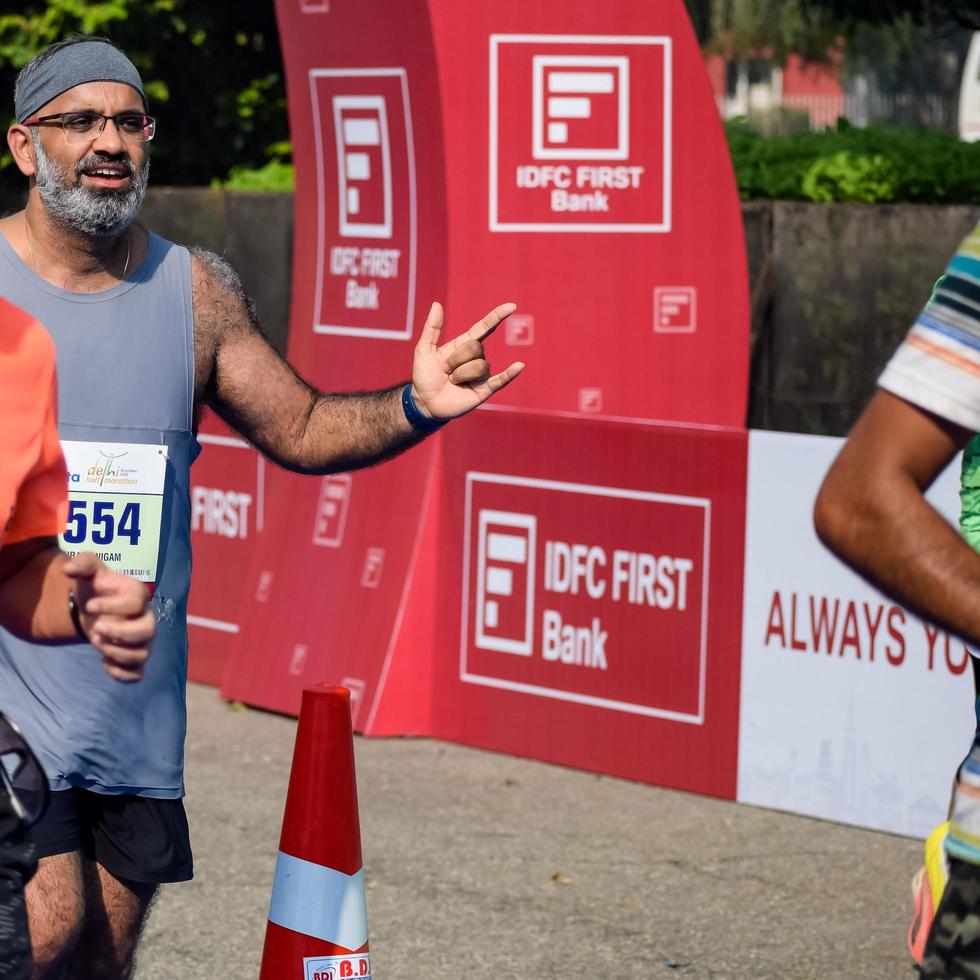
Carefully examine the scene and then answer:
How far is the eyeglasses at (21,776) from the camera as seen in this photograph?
2.69 metres

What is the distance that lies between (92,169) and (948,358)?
2.16 meters

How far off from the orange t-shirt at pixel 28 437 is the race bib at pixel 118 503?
0.98 m

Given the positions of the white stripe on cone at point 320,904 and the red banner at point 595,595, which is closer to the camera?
the white stripe on cone at point 320,904

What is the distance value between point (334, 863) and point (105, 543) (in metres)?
0.81

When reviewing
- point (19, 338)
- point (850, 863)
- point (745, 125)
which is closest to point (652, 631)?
point (850, 863)

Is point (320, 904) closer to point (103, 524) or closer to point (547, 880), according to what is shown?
point (103, 524)

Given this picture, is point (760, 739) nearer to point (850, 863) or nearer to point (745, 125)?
point (850, 863)

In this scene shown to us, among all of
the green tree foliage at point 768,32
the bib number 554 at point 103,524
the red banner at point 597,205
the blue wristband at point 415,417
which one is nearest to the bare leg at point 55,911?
the bib number 554 at point 103,524

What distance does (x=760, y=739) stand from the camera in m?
7.48

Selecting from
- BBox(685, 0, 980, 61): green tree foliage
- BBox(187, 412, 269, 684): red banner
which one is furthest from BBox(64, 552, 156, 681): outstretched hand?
BBox(685, 0, 980, 61): green tree foliage

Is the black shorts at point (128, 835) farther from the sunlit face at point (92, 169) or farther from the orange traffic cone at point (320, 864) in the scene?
the sunlit face at point (92, 169)

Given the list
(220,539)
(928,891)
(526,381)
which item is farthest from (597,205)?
(928,891)

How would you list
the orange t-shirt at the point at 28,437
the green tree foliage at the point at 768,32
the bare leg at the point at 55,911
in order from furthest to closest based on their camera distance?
1. the green tree foliage at the point at 768,32
2. the bare leg at the point at 55,911
3. the orange t-shirt at the point at 28,437

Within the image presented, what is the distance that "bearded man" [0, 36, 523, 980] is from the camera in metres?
3.90
